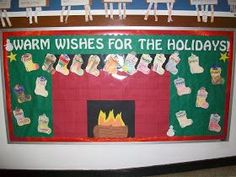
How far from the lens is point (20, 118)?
2.00 m

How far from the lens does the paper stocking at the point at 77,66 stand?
1.91m

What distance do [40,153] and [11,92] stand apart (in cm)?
59

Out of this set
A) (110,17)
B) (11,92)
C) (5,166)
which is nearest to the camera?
(110,17)

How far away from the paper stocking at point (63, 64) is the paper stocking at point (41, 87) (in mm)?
159

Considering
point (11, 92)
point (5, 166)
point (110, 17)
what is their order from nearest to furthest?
point (110, 17) < point (11, 92) < point (5, 166)

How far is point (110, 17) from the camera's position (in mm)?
1849

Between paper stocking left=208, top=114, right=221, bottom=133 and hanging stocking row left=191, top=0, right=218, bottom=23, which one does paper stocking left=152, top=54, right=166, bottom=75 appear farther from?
paper stocking left=208, top=114, right=221, bottom=133

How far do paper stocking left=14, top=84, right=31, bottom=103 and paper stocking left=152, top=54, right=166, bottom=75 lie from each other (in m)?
1.10

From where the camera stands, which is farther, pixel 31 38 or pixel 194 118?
pixel 194 118

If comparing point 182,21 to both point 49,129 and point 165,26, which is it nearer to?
point 165,26

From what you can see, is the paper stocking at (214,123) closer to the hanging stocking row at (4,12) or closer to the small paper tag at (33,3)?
the small paper tag at (33,3)

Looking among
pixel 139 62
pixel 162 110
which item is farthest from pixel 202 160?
pixel 139 62

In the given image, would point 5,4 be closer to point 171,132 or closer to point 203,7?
point 203,7

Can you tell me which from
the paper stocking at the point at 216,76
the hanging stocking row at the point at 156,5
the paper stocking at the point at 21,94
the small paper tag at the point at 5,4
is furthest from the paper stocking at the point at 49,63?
the paper stocking at the point at 216,76
